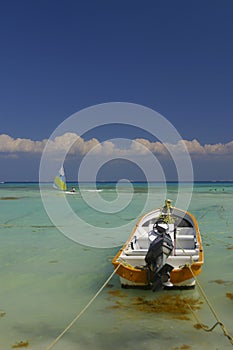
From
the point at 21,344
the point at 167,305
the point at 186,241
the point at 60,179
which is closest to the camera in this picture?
the point at 21,344

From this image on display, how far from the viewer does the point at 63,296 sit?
8.21 m

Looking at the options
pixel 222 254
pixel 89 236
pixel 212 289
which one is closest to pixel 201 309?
pixel 212 289

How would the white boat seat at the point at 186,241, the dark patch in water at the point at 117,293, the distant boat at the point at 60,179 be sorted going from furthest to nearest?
the distant boat at the point at 60,179
the white boat seat at the point at 186,241
the dark patch in water at the point at 117,293

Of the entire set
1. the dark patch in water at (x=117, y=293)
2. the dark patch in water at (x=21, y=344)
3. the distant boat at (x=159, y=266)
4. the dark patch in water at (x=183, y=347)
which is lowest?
the dark patch in water at (x=183, y=347)

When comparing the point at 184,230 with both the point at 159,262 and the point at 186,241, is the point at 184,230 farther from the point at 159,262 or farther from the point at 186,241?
the point at 159,262

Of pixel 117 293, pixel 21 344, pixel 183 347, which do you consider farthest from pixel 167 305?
pixel 21 344

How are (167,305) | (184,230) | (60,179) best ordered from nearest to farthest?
(167,305) < (184,230) < (60,179)

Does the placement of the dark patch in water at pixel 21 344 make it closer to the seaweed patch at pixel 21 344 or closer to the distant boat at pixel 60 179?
the seaweed patch at pixel 21 344

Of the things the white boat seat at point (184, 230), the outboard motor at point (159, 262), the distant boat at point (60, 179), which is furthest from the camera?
the distant boat at point (60, 179)

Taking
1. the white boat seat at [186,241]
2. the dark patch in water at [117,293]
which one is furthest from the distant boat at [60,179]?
the dark patch in water at [117,293]

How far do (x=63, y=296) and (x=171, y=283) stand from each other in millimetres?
2766

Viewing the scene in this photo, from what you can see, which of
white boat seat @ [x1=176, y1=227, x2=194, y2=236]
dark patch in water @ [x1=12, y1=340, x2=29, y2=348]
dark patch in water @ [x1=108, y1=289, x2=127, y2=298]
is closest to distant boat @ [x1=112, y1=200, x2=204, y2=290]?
dark patch in water @ [x1=108, y1=289, x2=127, y2=298]

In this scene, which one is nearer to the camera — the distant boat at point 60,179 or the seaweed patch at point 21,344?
the seaweed patch at point 21,344

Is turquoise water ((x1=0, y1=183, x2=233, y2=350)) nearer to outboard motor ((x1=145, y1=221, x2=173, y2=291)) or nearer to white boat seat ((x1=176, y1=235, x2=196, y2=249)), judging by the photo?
outboard motor ((x1=145, y1=221, x2=173, y2=291))
